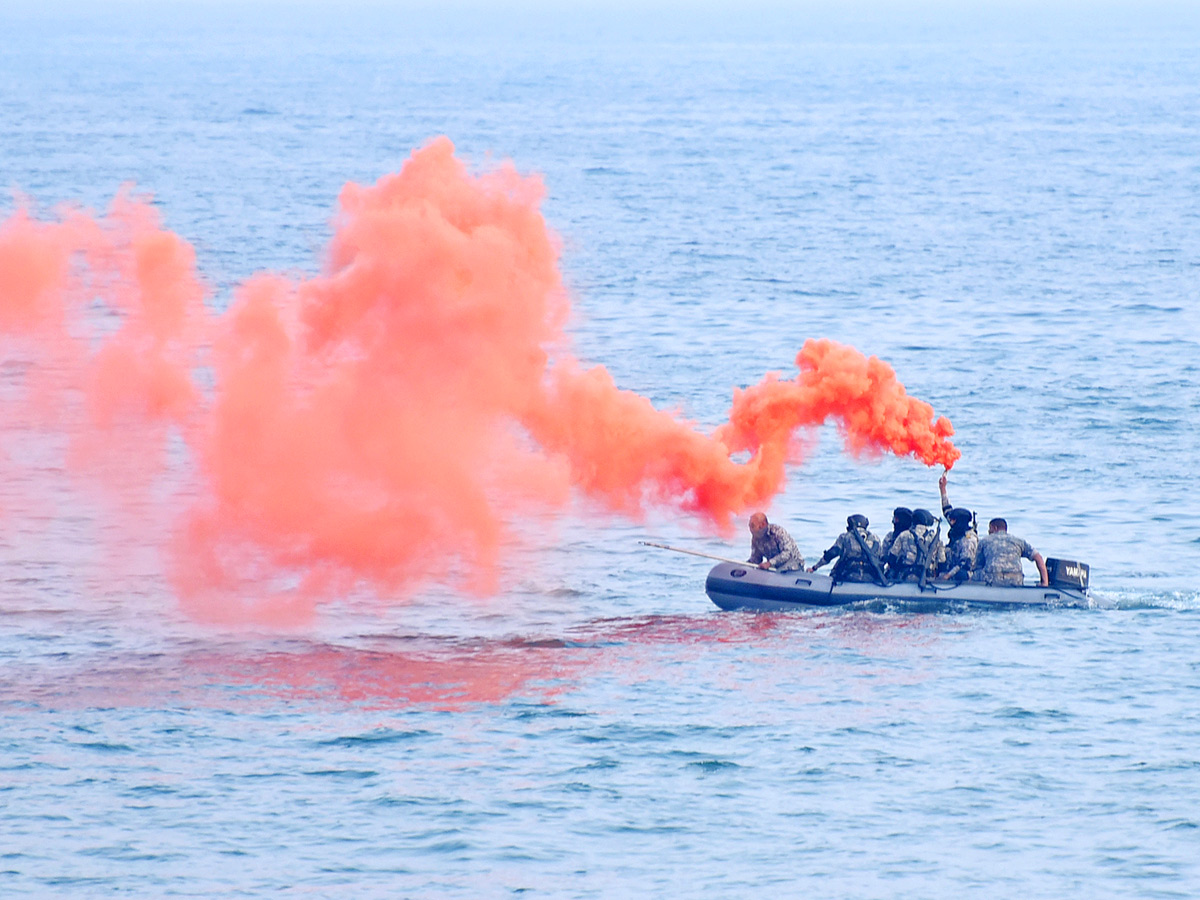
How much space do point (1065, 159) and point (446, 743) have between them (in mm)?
92493

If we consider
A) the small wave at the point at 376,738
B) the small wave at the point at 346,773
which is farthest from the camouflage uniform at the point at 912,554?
the small wave at the point at 346,773

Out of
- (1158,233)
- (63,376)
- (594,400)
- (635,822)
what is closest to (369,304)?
(594,400)

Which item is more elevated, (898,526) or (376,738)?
(898,526)

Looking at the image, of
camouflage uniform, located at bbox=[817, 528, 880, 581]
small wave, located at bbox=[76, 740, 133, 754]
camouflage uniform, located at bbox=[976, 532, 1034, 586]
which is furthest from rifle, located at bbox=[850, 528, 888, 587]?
small wave, located at bbox=[76, 740, 133, 754]

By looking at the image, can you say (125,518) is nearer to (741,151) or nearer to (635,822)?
(635,822)

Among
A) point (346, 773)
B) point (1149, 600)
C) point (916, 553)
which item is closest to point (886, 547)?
point (916, 553)

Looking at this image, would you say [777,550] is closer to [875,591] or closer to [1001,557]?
[875,591]

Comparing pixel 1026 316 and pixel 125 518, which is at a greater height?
pixel 1026 316

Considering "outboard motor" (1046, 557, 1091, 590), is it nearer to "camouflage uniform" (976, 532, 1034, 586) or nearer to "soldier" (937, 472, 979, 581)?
"camouflage uniform" (976, 532, 1034, 586)

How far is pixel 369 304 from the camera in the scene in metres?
33.1

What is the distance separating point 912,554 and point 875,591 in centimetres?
101

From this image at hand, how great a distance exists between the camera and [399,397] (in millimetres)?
34188

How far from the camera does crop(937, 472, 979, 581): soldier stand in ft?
113

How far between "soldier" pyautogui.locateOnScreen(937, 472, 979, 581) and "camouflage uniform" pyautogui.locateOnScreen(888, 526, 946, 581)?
0.61ft
